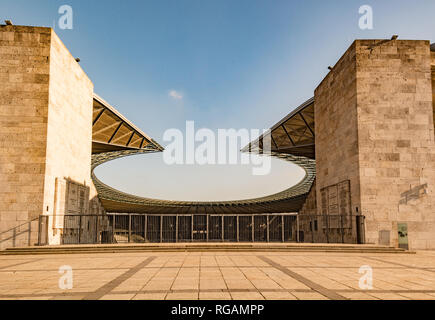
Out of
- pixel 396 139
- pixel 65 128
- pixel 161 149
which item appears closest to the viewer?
pixel 396 139

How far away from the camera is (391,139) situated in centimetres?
2436

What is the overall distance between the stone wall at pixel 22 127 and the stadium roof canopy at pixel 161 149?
407 inches

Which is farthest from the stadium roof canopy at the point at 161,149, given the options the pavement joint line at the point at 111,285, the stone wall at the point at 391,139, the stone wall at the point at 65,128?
the pavement joint line at the point at 111,285

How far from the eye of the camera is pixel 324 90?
31.9 meters

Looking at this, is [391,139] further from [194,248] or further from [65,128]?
[65,128]

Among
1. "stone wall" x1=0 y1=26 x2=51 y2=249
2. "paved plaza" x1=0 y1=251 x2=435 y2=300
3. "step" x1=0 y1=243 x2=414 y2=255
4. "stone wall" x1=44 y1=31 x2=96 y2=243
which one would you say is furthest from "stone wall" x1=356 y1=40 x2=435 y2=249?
"stone wall" x1=0 y1=26 x2=51 y2=249

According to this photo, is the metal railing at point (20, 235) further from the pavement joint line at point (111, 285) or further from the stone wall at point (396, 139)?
the stone wall at point (396, 139)

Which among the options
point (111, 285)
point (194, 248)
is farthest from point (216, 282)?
point (194, 248)

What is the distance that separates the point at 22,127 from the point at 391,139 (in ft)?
76.5

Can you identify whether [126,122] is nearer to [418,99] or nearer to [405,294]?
[418,99]

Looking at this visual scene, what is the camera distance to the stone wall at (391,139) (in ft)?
76.9

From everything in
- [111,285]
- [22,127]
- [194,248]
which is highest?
[22,127]

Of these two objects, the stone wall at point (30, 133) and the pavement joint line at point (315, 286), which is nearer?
the pavement joint line at point (315, 286)

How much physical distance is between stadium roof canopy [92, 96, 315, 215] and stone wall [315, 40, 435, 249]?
33.8ft
